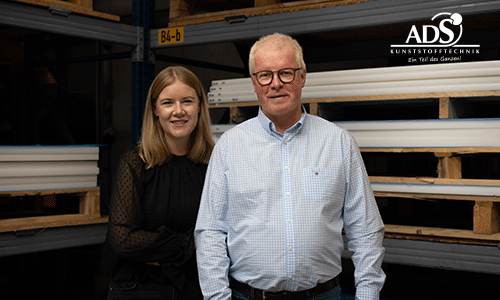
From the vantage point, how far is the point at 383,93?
3.38 meters

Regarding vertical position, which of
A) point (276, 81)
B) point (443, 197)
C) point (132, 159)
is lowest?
point (443, 197)

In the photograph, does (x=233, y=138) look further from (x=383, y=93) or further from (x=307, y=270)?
(x=383, y=93)

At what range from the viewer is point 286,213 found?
2.16 m

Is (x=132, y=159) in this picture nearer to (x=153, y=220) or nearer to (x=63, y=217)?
(x=153, y=220)

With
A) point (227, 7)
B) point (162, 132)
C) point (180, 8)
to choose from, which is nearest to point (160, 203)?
point (162, 132)

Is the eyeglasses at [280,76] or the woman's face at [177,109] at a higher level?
the eyeglasses at [280,76]

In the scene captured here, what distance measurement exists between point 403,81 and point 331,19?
664mm

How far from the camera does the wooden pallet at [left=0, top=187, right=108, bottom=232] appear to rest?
3.64 meters

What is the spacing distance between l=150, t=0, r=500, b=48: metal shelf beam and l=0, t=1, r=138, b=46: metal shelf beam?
0.26 m

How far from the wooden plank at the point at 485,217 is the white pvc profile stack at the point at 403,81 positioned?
73 cm

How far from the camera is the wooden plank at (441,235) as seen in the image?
3076mm

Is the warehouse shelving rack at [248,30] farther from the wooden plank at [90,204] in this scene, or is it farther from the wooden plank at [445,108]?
A: the wooden plank at [445,108]

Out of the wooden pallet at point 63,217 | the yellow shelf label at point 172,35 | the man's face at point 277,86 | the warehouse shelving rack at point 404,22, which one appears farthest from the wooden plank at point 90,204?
the man's face at point 277,86

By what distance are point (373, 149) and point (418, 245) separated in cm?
71
